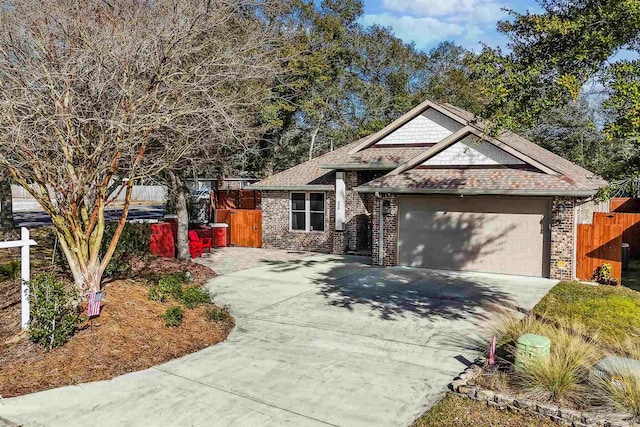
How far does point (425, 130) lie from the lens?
19234mm

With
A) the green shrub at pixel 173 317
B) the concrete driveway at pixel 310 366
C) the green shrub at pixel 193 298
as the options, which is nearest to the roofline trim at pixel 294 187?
the concrete driveway at pixel 310 366

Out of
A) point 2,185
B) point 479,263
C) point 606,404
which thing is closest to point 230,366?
point 606,404

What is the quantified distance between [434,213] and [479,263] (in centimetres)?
210

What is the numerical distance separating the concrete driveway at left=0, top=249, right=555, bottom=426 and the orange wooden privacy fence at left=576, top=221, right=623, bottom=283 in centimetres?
164

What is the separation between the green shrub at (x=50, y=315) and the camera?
7566mm

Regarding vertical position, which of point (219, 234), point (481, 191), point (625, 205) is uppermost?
point (481, 191)

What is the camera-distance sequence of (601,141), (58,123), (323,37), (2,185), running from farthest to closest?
(323,37) < (601,141) < (2,185) < (58,123)

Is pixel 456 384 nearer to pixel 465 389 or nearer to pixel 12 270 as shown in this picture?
pixel 465 389

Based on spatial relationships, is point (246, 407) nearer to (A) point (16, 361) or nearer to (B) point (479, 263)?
(A) point (16, 361)

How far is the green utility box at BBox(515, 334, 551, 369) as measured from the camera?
22.0ft

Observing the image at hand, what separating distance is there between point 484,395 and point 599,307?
252 inches

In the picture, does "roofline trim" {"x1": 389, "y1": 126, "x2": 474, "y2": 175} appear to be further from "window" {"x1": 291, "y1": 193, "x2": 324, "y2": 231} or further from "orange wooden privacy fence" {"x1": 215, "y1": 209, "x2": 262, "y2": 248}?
"orange wooden privacy fence" {"x1": 215, "y1": 209, "x2": 262, "y2": 248}

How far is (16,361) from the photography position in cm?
729

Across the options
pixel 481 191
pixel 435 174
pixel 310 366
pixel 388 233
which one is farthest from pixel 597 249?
pixel 310 366
